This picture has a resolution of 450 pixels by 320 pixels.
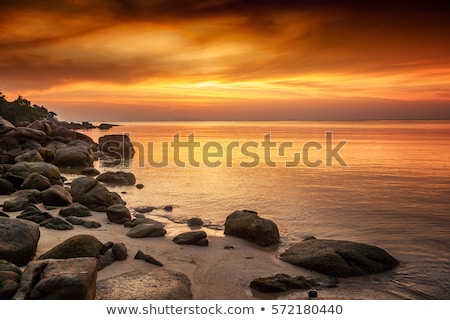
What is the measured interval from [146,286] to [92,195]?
6369 mm

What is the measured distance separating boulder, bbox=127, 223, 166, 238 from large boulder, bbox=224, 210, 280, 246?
1636 millimetres

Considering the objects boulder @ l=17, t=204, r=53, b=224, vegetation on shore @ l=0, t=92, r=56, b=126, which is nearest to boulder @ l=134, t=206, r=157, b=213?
boulder @ l=17, t=204, r=53, b=224

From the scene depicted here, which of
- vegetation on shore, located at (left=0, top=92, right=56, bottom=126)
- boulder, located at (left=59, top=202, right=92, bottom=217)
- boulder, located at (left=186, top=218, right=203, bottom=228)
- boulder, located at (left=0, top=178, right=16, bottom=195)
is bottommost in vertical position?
boulder, located at (left=186, top=218, right=203, bottom=228)

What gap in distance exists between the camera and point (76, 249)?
6176mm

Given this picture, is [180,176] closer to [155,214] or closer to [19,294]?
[155,214]

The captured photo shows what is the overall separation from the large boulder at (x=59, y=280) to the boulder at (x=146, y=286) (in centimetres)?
38

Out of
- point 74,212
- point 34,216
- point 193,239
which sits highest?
point 34,216

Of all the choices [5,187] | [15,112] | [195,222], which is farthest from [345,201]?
[15,112]

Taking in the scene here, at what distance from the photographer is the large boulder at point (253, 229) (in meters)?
8.43

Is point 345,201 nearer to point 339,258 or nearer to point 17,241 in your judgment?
point 339,258

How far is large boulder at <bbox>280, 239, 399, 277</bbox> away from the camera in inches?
264

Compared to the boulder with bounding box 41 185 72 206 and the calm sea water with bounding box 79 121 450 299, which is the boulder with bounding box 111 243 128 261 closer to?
the calm sea water with bounding box 79 121 450 299

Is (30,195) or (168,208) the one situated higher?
(30,195)
